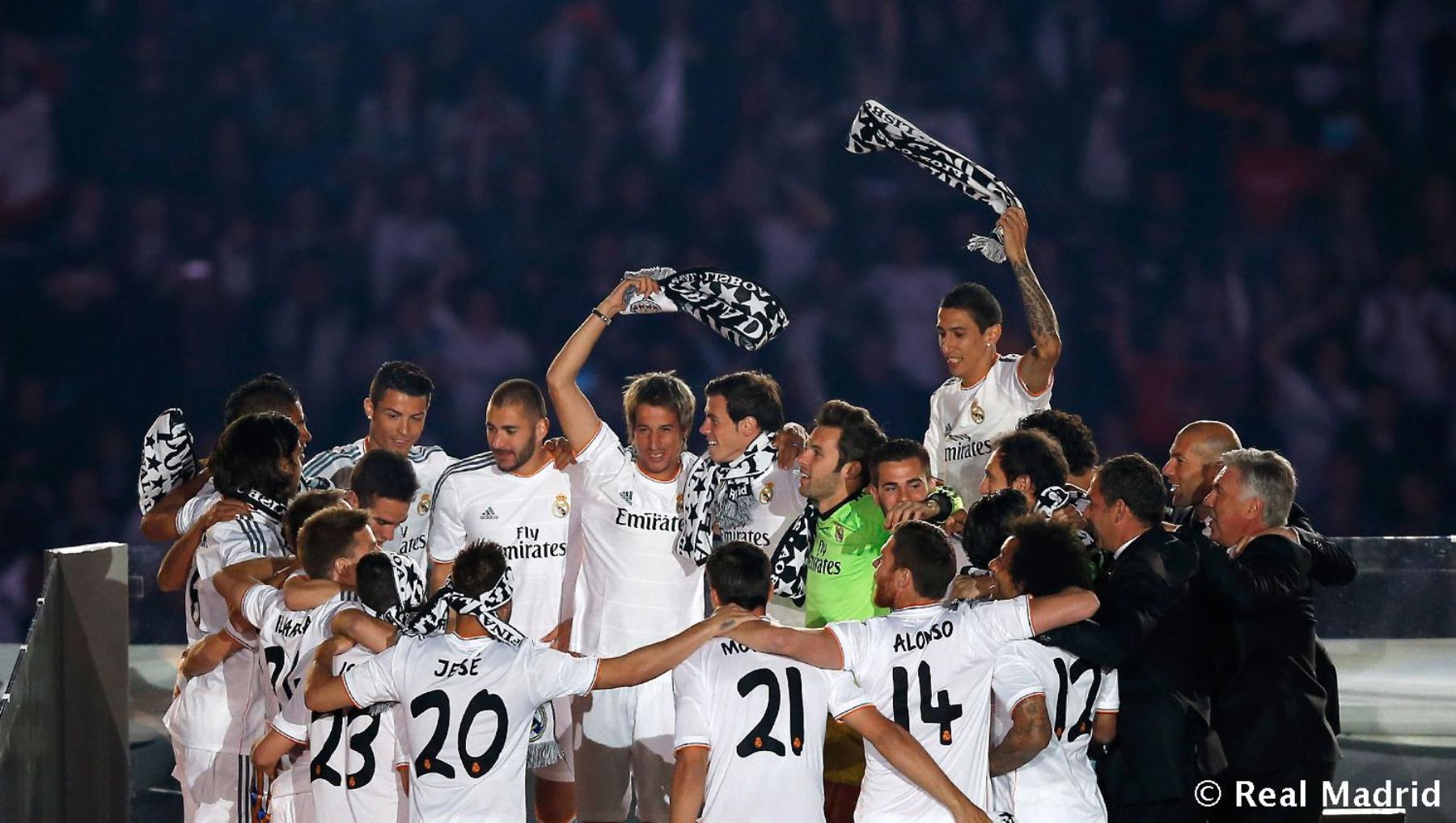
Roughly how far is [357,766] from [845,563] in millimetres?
1693

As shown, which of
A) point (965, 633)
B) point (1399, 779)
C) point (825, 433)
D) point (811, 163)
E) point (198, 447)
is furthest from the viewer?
point (811, 163)

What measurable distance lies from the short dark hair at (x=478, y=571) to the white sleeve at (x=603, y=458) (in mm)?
1558

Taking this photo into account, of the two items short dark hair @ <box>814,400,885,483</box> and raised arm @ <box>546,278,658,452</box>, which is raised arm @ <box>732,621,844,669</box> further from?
raised arm @ <box>546,278,658,452</box>

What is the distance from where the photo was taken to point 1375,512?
9539 millimetres

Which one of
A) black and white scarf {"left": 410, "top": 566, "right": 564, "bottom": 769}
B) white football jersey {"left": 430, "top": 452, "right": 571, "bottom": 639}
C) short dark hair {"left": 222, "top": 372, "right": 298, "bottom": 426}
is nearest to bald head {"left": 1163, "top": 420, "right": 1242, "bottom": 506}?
white football jersey {"left": 430, "top": 452, "right": 571, "bottom": 639}

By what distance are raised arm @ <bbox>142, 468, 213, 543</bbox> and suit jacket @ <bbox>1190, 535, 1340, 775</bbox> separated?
11.3 feet

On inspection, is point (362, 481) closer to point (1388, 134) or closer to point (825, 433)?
point (825, 433)

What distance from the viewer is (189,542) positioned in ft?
18.2

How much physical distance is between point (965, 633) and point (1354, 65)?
23.4 feet

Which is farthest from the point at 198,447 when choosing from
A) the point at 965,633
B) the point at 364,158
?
the point at 965,633

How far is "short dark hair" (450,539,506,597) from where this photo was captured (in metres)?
4.59

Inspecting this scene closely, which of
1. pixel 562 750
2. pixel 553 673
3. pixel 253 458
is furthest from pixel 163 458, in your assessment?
pixel 553 673

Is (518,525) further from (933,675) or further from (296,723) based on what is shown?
(933,675)

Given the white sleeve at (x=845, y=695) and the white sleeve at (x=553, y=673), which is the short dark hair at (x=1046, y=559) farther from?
the white sleeve at (x=553, y=673)
